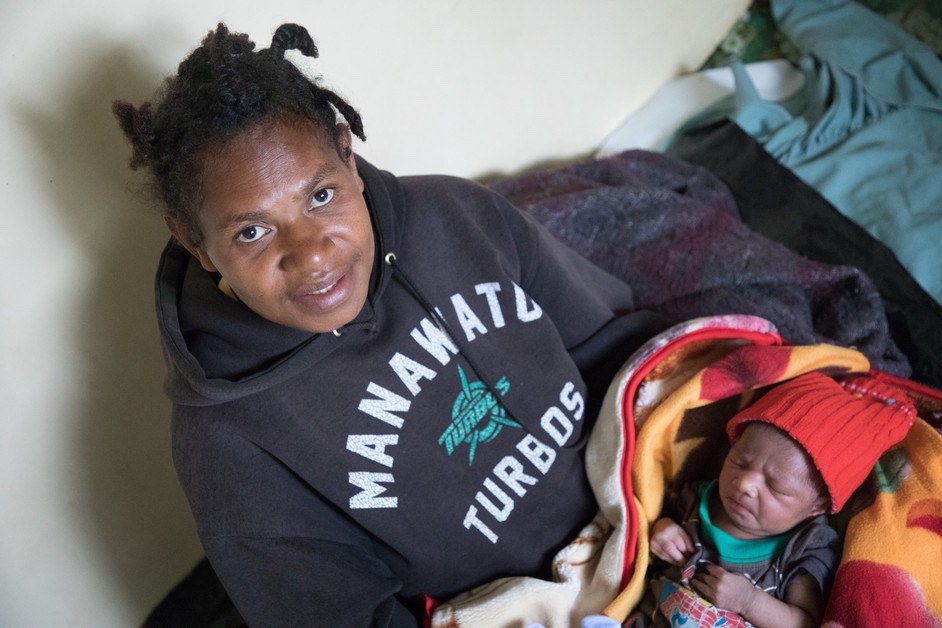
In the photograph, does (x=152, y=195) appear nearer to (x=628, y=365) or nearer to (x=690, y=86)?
(x=628, y=365)

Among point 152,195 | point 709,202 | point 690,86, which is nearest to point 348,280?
point 152,195

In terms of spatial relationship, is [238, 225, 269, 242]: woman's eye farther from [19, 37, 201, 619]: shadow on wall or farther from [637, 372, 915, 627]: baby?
[637, 372, 915, 627]: baby

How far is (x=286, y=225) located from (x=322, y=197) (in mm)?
57

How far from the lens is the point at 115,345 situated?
3.49 feet

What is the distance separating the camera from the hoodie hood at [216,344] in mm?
868

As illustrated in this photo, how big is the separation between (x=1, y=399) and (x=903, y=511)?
1172 millimetres

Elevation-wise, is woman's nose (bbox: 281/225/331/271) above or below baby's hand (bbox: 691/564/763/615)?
above

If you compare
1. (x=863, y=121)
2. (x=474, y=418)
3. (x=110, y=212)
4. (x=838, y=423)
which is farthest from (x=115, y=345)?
(x=863, y=121)

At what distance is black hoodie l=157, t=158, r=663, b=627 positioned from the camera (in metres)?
0.90

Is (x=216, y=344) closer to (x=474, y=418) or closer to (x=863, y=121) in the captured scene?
(x=474, y=418)

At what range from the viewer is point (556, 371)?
3.72 ft

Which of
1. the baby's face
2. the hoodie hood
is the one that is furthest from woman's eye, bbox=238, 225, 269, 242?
the baby's face

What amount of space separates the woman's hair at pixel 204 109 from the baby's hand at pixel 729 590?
0.75m

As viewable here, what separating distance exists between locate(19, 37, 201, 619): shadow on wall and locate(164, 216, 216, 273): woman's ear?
0.05 m
